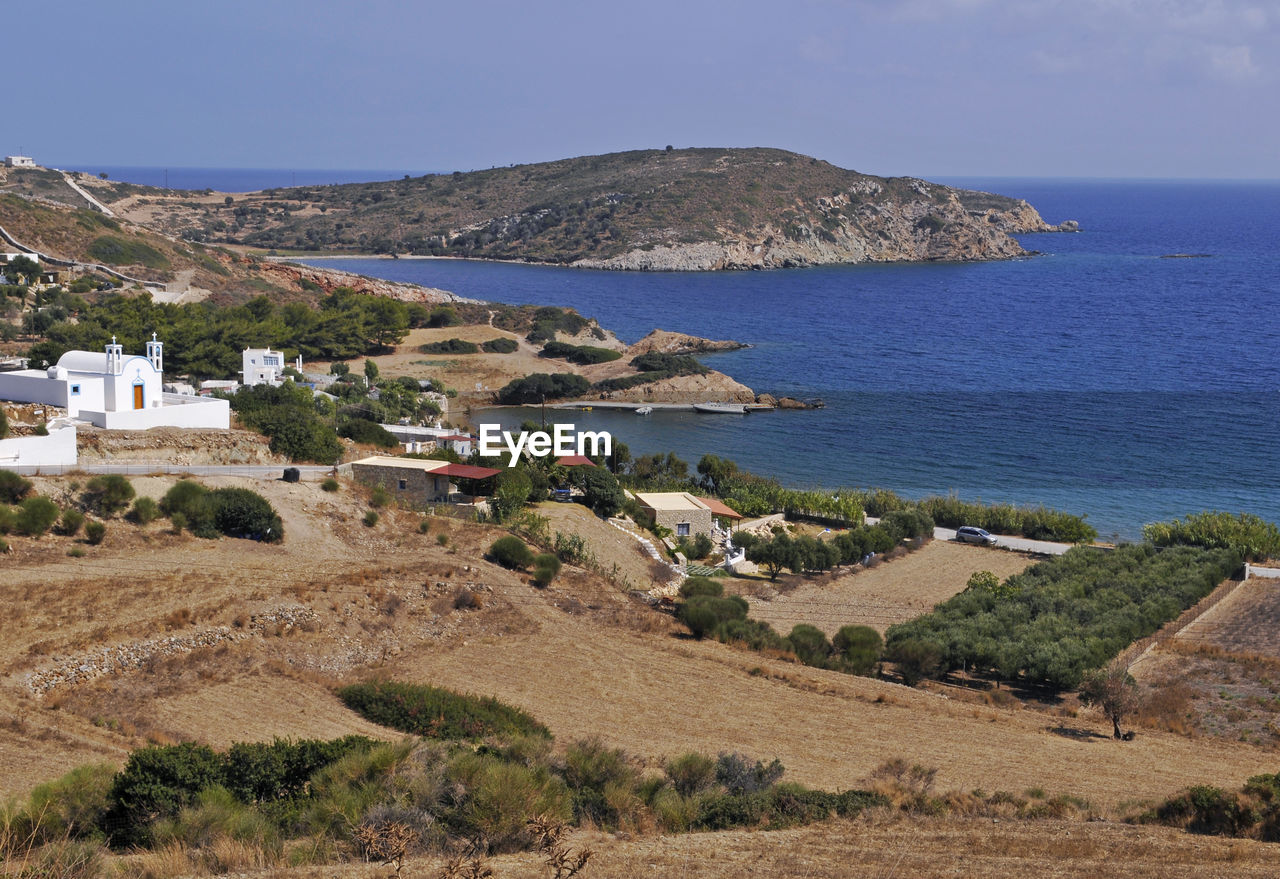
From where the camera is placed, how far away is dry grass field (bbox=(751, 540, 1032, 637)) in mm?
24859

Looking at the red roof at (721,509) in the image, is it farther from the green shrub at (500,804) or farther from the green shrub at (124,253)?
the green shrub at (124,253)

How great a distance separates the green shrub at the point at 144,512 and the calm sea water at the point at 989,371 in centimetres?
2411

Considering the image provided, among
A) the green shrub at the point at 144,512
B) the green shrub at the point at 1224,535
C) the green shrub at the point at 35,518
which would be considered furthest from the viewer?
the green shrub at the point at 1224,535

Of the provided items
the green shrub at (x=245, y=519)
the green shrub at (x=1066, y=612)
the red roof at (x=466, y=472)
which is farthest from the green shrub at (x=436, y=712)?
the red roof at (x=466, y=472)

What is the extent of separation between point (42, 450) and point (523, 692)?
13.8 metres

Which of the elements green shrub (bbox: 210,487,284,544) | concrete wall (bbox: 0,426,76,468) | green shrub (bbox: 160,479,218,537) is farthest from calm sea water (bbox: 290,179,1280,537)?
concrete wall (bbox: 0,426,76,468)

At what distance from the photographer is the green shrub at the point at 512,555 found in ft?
80.4

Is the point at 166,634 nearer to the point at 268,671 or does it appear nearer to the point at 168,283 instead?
the point at 268,671

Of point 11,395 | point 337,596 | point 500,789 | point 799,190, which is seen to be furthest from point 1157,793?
point 799,190

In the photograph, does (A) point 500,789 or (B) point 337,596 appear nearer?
(A) point 500,789

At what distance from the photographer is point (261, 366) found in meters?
44.6

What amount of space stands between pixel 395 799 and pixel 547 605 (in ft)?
38.7

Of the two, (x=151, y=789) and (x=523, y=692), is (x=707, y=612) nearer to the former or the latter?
(x=523, y=692)

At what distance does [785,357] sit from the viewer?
235 feet
